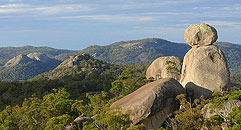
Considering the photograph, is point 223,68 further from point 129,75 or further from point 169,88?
point 129,75

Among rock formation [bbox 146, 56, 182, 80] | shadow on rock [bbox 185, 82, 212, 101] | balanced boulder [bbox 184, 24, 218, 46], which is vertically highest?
balanced boulder [bbox 184, 24, 218, 46]

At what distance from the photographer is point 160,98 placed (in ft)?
68.4

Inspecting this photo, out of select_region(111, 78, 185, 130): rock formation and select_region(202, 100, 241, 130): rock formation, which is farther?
select_region(202, 100, 241, 130): rock formation

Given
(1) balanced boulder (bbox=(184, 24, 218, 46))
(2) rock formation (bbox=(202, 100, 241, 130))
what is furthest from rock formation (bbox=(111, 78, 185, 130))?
(1) balanced boulder (bbox=(184, 24, 218, 46))

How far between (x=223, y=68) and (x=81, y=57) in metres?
109

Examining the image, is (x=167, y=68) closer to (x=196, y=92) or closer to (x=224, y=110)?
(x=196, y=92)

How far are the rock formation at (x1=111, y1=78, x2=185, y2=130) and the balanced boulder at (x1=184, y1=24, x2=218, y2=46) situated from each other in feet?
24.7

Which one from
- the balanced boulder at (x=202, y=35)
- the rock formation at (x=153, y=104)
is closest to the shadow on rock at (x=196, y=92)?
→ the rock formation at (x=153, y=104)

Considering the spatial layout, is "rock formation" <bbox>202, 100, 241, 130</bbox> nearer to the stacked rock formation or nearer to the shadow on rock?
the shadow on rock

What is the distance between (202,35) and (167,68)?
602cm

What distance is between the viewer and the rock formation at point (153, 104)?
19562 mm

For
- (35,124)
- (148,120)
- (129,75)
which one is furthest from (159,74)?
(35,124)

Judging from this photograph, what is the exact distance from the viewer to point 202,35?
28812 mm

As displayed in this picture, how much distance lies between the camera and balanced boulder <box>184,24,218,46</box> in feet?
93.5
